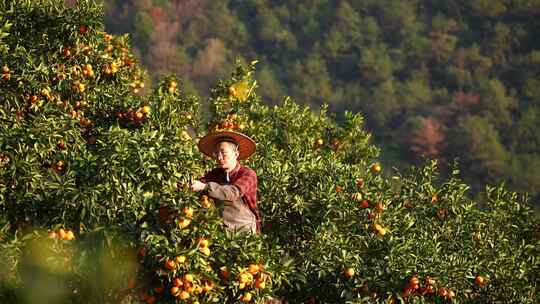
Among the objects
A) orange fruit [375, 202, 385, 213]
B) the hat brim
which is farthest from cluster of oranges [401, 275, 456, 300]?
the hat brim

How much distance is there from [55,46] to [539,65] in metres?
70.1

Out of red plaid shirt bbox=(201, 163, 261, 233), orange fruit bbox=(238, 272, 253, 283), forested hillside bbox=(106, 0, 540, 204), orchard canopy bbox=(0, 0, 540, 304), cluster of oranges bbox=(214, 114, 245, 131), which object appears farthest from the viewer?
forested hillside bbox=(106, 0, 540, 204)

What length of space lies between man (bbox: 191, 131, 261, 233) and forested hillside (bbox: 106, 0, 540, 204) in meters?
55.3

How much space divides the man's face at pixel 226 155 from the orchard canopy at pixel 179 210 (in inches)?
11.1

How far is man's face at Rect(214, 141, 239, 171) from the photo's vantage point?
7668mm

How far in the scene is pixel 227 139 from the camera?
25.9 feet

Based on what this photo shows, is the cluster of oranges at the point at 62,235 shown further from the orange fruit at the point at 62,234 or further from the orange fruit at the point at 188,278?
the orange fruit at the point at 188,278

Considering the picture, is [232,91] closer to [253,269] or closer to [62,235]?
[253,269]

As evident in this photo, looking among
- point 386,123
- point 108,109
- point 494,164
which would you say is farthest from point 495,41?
point 108,109

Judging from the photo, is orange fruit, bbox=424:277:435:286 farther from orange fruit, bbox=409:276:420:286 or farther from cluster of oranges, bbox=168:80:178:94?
cluster of oranges, bbox=168:80:178:94

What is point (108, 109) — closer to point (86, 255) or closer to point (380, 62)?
point (86, 255)

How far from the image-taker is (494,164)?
6078cm

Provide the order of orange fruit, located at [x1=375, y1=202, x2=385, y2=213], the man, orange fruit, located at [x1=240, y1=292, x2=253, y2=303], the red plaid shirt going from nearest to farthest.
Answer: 1. orange fruit, located at [x1=240, y1=292, x2=253, y2=303]
2. the man
3. the red plaid shirt
4. orange fruit, located at [x1=375, y1=202, x2=385, y2=213]

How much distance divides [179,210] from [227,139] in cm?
145
